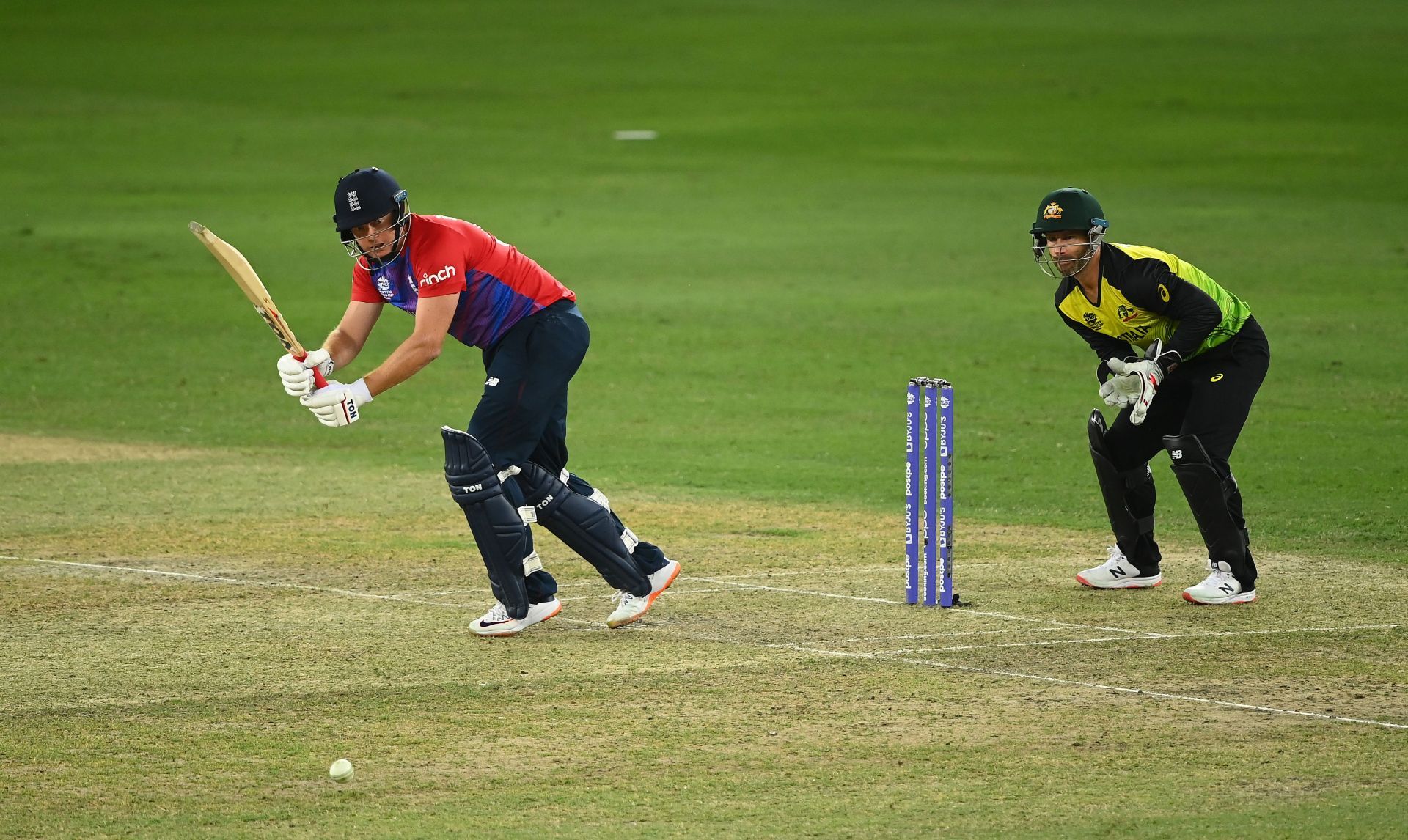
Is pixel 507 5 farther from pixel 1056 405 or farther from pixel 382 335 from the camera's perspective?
pixel 1056 405

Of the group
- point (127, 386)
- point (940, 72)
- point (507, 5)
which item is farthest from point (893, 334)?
point (507, 5)

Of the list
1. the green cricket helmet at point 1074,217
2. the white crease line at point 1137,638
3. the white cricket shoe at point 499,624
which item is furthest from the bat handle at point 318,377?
the green cricket helmet at point 1074,217

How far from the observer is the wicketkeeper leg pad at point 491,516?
7973 mm

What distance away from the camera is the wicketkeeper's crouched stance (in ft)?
25.8

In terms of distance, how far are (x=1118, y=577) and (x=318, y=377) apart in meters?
3.85

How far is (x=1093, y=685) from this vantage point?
23.9ft

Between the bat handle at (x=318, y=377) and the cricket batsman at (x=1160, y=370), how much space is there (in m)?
3.24

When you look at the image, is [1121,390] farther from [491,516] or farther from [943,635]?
[491,516]

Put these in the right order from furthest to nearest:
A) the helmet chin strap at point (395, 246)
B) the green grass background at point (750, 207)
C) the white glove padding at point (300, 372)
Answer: the green grass background at point (750, 207) < the helmet chin strap at point (395, 246) < the white glove padding at point (300, 372)

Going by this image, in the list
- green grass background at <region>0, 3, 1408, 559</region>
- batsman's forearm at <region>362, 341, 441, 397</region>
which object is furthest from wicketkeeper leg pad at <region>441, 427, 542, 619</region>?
green grass background at <region>0, 3, 1408, 559</region>

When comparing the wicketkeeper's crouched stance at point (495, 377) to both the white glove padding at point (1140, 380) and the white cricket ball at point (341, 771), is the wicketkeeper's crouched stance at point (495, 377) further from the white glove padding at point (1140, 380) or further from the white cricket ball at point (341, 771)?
the white glove padding at point (1140, 380)

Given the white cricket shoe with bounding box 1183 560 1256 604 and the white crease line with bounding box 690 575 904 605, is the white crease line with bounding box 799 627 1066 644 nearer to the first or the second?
the white crease line with bounding box 690 575 904 605

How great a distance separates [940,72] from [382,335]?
27.2 m

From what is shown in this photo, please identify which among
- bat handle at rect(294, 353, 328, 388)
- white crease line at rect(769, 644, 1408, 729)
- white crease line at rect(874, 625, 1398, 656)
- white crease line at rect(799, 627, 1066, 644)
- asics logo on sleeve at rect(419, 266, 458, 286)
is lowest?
white crease line at rect(799, 627, 1066, 644)
